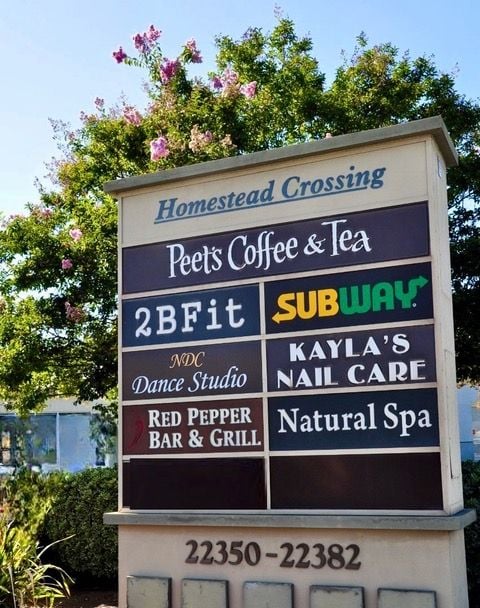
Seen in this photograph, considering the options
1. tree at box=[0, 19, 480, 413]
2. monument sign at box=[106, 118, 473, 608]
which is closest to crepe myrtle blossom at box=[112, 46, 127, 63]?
tree at box=[0, 19, 480, 413]

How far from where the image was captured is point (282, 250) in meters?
6.11

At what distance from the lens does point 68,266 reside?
1003 cm

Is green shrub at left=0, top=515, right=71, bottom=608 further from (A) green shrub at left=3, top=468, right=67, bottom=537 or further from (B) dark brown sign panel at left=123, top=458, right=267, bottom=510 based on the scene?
(B) dark brown sign panel at left=123, top=458, right=267, bottom=510

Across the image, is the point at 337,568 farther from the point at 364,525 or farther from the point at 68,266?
the point at 68,266

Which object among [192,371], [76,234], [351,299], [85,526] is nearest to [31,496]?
[85,526]

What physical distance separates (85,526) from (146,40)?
6.21m

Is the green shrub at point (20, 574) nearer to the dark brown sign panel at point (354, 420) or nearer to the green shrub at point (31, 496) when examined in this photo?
the green shrub at point (31, 496)

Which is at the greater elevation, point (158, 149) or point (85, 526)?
point (158, 149)

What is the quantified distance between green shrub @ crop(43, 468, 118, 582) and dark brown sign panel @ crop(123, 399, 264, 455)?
10.4 ft

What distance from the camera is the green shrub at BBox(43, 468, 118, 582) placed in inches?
367

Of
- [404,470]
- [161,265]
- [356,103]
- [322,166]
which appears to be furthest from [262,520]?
[356,103]

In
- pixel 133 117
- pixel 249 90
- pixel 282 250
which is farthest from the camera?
pixel 133 117

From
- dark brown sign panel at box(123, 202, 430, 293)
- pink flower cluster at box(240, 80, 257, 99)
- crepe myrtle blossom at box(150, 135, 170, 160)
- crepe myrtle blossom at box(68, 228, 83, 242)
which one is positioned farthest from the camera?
pink flower cluster at box(240, 80, 257, 99)

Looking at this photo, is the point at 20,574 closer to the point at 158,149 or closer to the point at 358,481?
the point at 358,481
